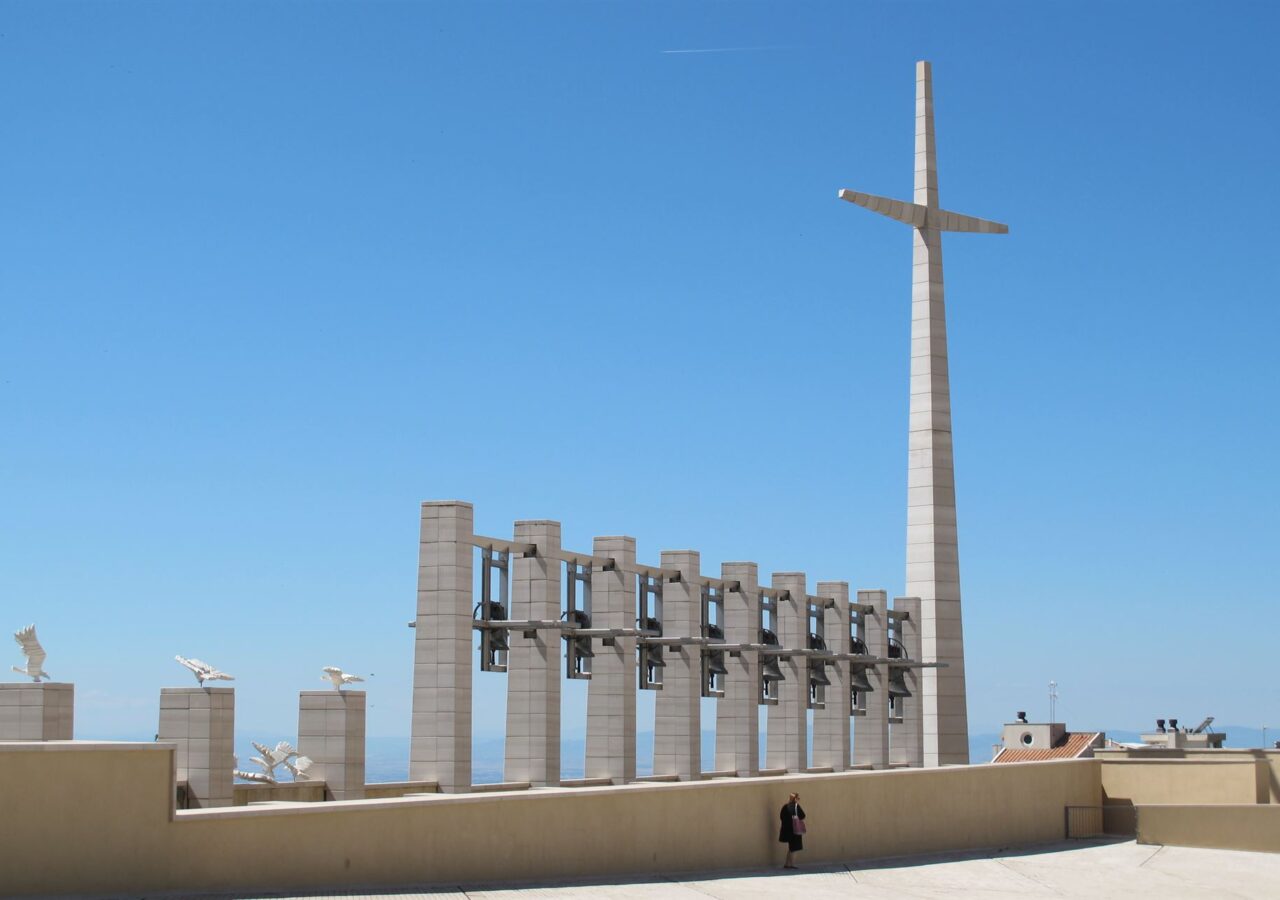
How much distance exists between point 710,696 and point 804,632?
14.0 ft

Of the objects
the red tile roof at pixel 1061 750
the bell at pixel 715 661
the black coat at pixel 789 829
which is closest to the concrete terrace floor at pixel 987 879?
the black coat at pixel 789 829

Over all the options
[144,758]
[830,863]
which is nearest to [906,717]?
[830,863]

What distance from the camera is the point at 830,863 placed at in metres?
30.4

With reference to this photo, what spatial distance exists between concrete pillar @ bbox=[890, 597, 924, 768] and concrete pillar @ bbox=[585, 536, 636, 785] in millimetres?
17345

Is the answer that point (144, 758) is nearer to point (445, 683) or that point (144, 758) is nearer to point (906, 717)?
point (445, 683)

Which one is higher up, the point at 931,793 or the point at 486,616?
the point at 486,616

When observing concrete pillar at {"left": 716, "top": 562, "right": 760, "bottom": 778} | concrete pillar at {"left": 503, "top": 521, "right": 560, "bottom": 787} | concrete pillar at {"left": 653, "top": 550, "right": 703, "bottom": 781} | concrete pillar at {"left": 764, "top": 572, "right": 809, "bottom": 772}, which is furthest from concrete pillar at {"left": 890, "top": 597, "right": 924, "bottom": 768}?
concrete pillar at {"left": 503, "top": 521, "right": 560, "bottom": 787}

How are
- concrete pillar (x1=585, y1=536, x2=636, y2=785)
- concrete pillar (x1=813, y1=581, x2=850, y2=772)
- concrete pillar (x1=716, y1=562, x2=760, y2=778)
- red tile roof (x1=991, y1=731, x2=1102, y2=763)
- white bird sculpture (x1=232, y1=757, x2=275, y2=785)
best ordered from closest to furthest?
white bird sculpture (x1=232, y1=757, x2=275, y2=785), concrete pillar (x1=585, y1=536, x2=636, y2=785), concrete pillar (x1=716, y1=562, x2=760, y2=778), concrete pillar (x1=813, y1=581, x2=850, y2=772), red tile roof (x1=991, y1=731, x2=1102, y2=763)

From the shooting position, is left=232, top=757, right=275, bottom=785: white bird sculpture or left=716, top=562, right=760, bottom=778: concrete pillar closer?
left=232, top=757, right=275, bottom=785: white bird sculpture

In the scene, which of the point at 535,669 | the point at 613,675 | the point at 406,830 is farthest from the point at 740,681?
the point at 406,830

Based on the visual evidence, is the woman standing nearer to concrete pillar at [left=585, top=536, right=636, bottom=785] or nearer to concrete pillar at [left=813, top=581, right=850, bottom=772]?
concrete pillar at [left=585, top=536, right=636, bottom=785]

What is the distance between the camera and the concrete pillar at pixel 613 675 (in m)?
40.0

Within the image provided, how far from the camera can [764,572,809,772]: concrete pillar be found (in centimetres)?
4794

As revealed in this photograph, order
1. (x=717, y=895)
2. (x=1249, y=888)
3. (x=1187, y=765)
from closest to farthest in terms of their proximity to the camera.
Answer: (x=717, y=895), (x=1249, y=888), (x=1187, y=765)
